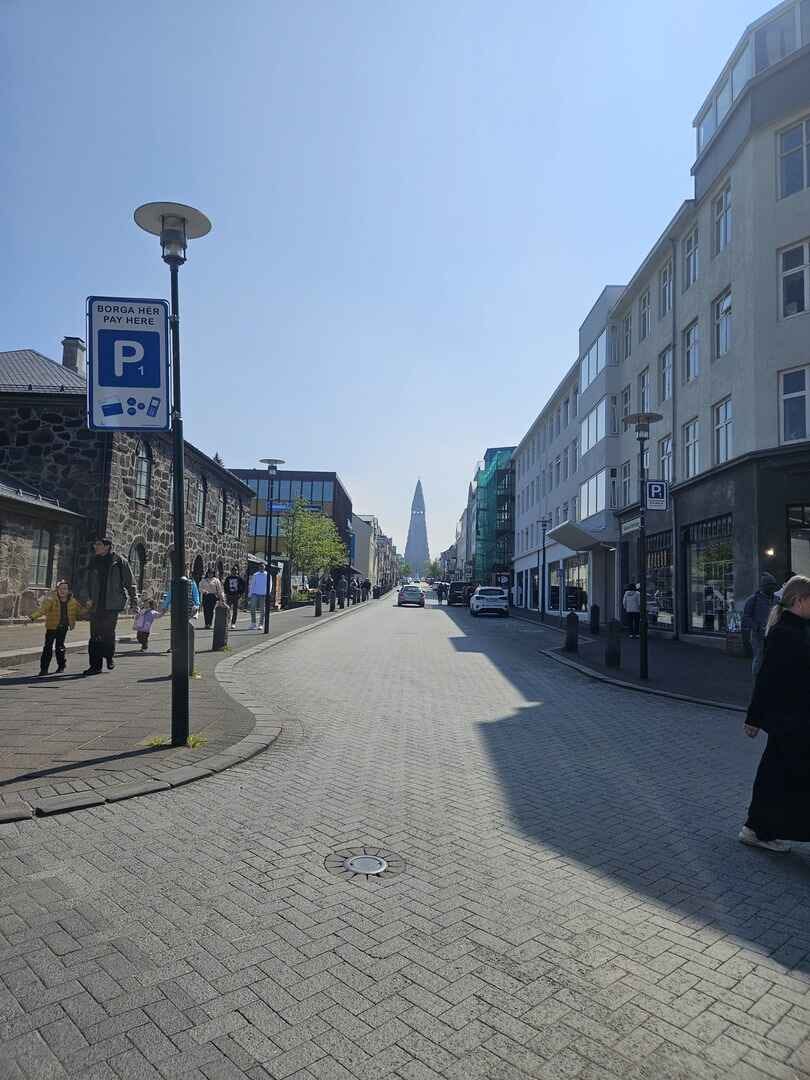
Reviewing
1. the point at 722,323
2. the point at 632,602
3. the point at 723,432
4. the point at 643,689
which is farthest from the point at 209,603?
the point at 722,323

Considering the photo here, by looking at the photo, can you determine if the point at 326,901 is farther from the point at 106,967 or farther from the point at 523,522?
the point at 523,522

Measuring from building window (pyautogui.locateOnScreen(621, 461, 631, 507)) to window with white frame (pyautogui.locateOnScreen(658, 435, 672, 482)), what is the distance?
11.3 feet

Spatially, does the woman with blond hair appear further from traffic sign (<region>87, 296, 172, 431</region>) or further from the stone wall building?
the stone wall building

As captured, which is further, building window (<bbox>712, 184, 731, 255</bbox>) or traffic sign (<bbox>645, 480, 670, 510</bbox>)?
building window (<bbox>712, 184, 731, 255</bbox>)

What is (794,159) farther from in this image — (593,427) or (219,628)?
(219,628)

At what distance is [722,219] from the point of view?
69.3 ft

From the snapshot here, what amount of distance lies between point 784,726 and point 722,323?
757 inches

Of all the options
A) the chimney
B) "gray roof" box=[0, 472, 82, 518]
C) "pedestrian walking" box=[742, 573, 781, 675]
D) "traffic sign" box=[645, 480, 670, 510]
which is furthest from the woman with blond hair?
the chimney

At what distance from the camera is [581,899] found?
12.4ft

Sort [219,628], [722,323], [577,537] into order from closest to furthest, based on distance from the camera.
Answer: [219,628]
[722,323]
[577,537]

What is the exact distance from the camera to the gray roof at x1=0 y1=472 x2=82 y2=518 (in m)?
18.3

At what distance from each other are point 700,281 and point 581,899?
22.3 m

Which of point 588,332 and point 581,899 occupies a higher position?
point 588,332

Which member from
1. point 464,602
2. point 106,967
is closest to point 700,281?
point 106,967
